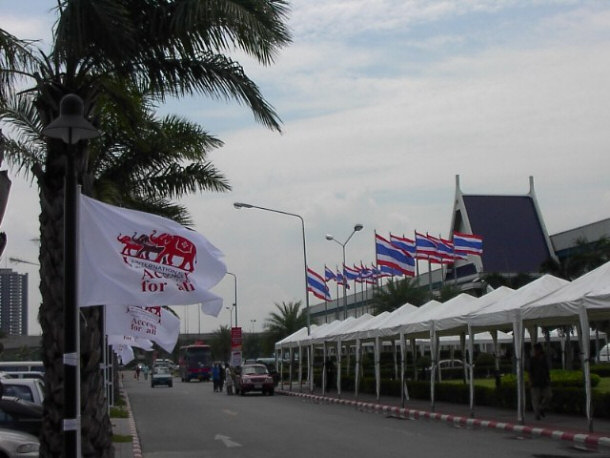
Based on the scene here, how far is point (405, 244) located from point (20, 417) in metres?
39.5

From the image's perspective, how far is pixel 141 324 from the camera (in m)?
14.7

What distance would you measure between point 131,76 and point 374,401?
24.6 metres

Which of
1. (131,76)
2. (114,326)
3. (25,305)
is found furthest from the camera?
(25,305)

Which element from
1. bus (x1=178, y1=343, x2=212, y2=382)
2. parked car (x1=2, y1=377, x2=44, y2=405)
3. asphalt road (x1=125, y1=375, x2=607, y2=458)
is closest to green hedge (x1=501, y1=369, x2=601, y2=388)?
asphalt road (x1=125, y1=375, x2=607, y2=458)

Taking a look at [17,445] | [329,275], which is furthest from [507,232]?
[17,445]

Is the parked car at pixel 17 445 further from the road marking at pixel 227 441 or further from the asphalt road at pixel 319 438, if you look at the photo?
the road marking at pixel 227 441

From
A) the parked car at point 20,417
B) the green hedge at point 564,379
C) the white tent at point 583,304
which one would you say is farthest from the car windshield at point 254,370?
the parked car at point 20,417

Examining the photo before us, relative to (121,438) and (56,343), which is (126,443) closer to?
(121,438)

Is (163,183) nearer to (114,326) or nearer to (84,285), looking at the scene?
(114,326)

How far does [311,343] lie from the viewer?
42750 millimetres

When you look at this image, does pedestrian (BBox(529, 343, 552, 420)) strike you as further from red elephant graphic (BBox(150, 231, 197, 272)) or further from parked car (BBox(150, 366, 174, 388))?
parked car (BBox(150, 366, 174, 388))

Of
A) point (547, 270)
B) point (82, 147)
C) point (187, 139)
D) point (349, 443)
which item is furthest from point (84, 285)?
point (547, 270)

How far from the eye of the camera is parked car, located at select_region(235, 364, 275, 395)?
46.0 metres

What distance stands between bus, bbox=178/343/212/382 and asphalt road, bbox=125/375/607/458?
1786 inches
